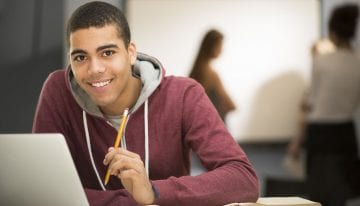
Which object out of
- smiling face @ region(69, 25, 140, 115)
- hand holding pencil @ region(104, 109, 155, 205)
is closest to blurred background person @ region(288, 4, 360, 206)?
smiling face @ region(69, 25, 140, 115)

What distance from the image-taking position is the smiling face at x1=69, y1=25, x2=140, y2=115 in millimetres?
1255

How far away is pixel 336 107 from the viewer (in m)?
2.87

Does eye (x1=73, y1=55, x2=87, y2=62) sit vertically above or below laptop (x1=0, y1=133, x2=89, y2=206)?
above

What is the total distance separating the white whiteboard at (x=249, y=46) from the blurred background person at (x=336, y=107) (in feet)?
2.20

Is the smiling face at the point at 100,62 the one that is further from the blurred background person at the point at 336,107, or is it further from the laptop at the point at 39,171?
the blurred background person at the point at 336,107

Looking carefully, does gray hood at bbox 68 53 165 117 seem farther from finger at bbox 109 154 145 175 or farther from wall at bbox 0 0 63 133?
wall at bbox 0 0 63 133

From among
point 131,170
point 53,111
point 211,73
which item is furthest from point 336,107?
point 131,170

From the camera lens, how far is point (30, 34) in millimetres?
Answer: 2846

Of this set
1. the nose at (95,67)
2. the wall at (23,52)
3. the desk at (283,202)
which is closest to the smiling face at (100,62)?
the nose at (95,67)

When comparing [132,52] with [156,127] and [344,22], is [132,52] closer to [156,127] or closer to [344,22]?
[156,127]

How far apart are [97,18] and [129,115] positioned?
9.8 inches

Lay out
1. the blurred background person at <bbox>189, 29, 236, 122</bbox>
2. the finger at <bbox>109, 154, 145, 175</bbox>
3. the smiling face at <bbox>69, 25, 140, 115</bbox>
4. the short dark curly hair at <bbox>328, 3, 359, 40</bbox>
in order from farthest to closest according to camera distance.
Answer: the blurred background person at <bbox>189, 29, 236, 122</bbox> → the short dark curly hair at <bbox>328, 3, 359, 40</bbox> → the smiling face at <bbox>69, 25, 140, 115</bbox> → the finger at <bbox>109, 154, 145, 175</bbox>

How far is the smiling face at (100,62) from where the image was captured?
4.12 ft

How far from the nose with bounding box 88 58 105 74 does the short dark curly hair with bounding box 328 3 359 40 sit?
177cm
